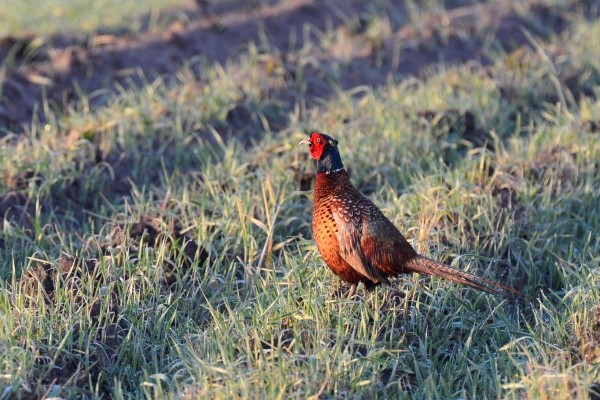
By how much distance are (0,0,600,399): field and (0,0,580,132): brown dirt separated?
1.0 inches

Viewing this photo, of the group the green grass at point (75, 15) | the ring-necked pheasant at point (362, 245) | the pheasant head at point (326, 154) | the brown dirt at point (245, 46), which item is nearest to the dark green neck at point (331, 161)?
the pheasant head at point (326, 154)

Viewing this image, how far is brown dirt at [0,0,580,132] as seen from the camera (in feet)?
23.0

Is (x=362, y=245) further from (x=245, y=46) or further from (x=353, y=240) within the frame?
(x=245, y=46)

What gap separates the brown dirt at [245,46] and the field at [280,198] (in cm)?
3

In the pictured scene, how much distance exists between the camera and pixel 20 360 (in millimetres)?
3596

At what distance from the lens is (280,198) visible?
5.36 meters

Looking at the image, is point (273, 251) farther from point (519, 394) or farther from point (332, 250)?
Result: point (519, 394)

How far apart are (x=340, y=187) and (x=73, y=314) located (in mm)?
1253

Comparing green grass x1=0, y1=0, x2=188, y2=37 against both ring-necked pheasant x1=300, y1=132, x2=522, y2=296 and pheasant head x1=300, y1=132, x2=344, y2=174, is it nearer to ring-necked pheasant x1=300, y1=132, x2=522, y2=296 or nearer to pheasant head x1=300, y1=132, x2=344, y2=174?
pheasant head x1=300, y1=132, x2=344, y2=174

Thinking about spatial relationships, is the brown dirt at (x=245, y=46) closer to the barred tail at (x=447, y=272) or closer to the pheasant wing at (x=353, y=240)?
the pheasant wing at (x=353, y=240)

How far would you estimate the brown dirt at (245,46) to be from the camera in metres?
7.00

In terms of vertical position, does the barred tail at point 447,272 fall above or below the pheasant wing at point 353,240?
below

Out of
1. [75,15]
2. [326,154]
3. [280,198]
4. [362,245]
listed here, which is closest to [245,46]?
[75,15]

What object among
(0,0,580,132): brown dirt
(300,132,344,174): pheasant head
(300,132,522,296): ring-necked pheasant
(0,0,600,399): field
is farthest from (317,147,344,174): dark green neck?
(0,0,580,132): brown dirt
